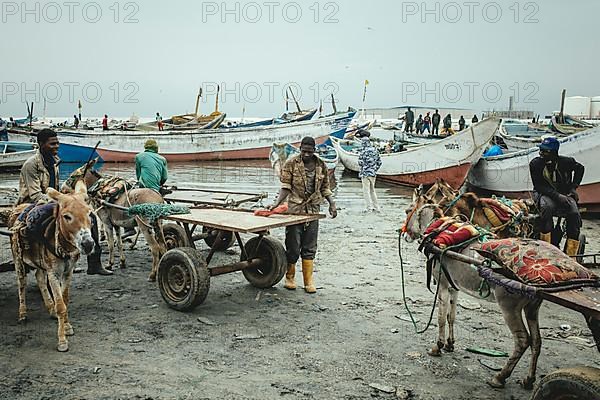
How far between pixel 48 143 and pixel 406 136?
25.2 metres

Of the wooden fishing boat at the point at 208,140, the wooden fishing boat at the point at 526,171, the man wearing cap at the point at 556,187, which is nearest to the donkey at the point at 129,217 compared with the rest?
the man wearing cap at the point at 556,187

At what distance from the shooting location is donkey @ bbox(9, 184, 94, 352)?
487 centimetres

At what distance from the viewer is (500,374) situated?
430cm

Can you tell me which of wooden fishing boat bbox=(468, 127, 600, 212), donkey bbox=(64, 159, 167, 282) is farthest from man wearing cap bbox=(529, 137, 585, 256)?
donkey bbox=(64, 159, 167, 282)

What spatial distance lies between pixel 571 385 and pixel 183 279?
427 cm

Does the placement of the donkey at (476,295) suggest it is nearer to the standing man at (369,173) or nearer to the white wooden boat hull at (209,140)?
the standing man at (369,173)

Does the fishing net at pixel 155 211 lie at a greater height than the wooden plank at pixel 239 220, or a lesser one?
greater

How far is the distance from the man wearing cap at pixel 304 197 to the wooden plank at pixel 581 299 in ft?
13.0

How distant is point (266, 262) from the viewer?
7.09 metres

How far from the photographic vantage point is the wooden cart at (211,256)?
234 inches

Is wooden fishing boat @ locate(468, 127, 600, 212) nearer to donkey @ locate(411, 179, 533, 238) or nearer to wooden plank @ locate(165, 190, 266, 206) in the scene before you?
A: donkey @ locate(411, 179, 533, 238)

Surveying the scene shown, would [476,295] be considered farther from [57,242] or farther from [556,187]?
[57,242]

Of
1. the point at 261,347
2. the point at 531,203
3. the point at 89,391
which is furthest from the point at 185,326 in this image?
the point at 531,203

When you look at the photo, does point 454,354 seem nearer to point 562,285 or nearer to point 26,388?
point 562,285
